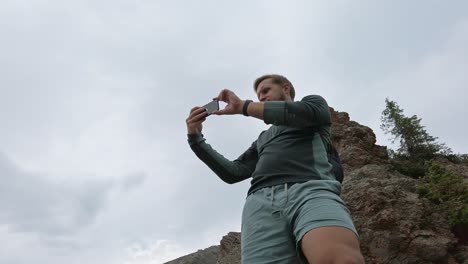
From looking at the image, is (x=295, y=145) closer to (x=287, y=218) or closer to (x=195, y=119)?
A: (x=287, y=218)

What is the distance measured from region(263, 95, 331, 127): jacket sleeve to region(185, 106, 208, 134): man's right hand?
0.81 m

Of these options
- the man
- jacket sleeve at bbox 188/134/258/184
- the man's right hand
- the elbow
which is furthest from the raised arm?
the elbow

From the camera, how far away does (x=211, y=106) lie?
3594 millimetres

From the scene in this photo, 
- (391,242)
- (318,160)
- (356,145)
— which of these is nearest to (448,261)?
(391,242)

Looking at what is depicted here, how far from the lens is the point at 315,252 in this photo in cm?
256

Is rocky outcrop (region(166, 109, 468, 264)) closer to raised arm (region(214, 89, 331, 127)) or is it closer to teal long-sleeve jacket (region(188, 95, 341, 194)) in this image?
teal long-sleeve jacket (region(188, 95, 341, 194))

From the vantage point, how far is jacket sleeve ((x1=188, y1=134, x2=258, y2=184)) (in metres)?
4.07

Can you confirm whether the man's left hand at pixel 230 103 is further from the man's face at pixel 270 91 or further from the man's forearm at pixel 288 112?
the man's face at pixel 270 91

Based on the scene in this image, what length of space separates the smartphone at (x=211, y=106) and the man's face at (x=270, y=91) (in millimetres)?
530

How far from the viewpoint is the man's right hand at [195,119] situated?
3.80 m

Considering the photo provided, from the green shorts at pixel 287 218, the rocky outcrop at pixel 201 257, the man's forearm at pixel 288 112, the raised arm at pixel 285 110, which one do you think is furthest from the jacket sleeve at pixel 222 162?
the rocky outcrop at pixel 201 257

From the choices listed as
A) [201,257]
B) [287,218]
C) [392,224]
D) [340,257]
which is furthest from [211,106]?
[201,257]

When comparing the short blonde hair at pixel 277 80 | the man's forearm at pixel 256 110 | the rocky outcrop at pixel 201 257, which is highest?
the rocky outcrop at pixel 201 257

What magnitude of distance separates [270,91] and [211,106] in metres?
0.63
